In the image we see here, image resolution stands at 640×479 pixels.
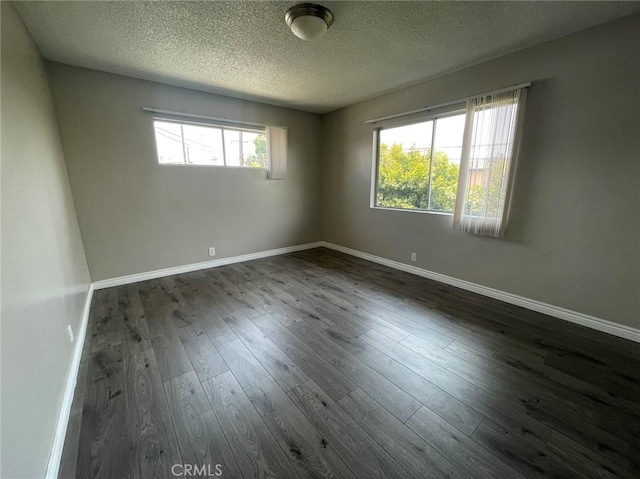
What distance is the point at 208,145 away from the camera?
3.52 metres

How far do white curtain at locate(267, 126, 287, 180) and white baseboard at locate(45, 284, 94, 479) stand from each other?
9.69ft

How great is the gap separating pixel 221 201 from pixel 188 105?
1.29 metres

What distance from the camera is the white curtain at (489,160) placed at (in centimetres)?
244

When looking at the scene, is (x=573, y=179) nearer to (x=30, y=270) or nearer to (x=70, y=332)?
(x=30, y=270)

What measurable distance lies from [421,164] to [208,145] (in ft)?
9.66

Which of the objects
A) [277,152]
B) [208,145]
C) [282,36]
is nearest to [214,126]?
[208,145]

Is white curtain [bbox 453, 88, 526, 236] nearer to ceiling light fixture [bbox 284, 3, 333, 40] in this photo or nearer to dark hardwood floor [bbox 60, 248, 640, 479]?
dark hardwood floor [bbox 60, 248, 640, 479]

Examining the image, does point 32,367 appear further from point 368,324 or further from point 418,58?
point 418,58

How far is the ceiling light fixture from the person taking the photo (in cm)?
175

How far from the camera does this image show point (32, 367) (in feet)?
3.58

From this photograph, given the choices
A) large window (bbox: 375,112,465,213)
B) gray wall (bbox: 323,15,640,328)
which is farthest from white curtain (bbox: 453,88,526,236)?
large window (bbox: 375,112,465,213)

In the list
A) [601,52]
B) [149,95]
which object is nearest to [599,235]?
[601,52]

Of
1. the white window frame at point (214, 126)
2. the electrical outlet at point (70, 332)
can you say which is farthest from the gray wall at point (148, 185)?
the electrical outlet at point (70, 332)

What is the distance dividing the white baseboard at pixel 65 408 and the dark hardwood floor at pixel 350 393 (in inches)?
1.3
